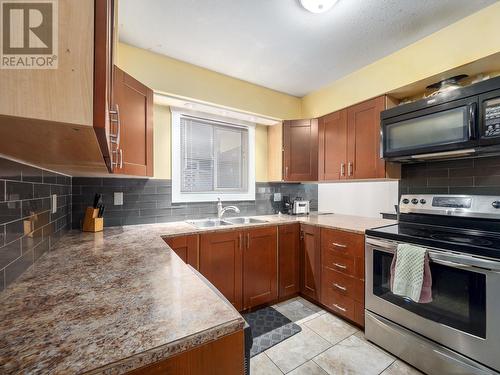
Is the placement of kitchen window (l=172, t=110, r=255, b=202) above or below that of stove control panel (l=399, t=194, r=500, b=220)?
above

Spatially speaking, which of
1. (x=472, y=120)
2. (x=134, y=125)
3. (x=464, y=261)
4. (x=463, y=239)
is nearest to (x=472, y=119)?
(x=472, y=120)

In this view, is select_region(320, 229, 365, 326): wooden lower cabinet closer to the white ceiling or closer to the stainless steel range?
the stainless steel range

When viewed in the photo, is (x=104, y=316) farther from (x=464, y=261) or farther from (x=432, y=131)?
(x=432, y=131)

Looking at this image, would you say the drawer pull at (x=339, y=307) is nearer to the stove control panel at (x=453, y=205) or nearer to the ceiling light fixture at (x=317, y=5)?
the stove control panel at (x=453, y=205)

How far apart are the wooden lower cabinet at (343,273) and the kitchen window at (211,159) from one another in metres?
1.15

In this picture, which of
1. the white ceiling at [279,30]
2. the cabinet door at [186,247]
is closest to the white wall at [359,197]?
the white ceiling at [279,30]

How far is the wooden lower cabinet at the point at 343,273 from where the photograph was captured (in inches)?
73.5

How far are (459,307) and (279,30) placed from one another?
7.37ft

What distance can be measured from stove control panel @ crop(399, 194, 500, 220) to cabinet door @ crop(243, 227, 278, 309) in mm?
1237

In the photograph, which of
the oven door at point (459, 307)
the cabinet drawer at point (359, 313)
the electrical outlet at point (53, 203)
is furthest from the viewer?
the cabinet drawer at point (359, 313)

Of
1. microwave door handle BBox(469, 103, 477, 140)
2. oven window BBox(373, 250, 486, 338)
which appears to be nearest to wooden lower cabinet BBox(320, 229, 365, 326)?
oven window BBox(373, 250, 486, 338)

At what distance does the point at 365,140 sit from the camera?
7.20 ft

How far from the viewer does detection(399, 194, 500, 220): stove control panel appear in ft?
4.96

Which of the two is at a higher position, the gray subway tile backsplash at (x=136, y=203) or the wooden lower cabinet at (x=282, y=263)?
the gray subway tile backsplash at (x=136, y=203)
